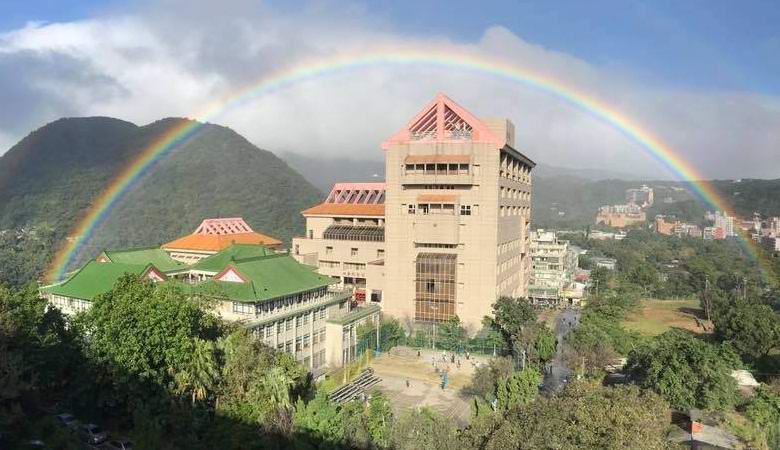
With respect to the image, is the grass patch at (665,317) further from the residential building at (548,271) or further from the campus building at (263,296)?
the campus building at (263,296)

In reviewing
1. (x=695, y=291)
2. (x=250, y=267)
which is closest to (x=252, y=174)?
(x=695, y=291)

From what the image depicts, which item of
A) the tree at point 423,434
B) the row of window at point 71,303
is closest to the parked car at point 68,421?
the row of window at point 71,303

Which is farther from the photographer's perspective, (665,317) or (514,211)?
(665,317)

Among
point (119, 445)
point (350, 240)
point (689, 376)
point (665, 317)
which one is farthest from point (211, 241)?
point (665, 317)

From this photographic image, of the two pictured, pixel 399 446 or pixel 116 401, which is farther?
pixel 116 401

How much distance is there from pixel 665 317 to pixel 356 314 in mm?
44799

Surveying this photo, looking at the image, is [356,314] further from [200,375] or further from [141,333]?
[200,375]

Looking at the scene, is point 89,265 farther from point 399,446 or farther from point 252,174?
point 252,174

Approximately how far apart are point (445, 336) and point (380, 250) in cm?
1150

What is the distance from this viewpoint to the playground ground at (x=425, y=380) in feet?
99.3

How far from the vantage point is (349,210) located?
174ft

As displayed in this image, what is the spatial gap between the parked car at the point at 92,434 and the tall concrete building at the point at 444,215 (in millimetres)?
25199

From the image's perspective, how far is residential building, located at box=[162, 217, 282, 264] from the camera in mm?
53938

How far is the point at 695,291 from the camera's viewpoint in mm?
84188
